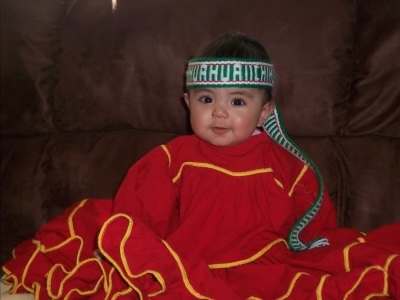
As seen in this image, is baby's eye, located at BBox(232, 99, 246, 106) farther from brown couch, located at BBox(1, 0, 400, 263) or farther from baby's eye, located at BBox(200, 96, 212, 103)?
brown couch, located at BBox(1, 0, 400, 263)

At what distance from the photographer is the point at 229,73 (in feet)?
4.19

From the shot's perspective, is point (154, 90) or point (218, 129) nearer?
point (218, 129)

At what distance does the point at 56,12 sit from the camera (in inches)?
68.9

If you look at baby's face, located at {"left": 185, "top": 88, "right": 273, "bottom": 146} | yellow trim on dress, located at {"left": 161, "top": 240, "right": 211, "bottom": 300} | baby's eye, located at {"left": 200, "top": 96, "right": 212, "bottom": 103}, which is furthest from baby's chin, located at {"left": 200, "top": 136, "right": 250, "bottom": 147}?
yellow trim on dress, located at {"left": 161, "top": 240, "right": 211, "bottom": 300}

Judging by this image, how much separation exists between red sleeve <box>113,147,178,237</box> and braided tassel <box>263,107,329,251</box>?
1.04 ft

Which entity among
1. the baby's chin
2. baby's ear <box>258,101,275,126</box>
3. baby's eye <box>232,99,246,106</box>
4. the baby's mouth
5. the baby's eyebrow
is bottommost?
the baby's chin

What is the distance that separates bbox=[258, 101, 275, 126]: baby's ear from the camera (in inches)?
54.8

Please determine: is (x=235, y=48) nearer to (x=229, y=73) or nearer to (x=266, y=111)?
(x=229, y=73)

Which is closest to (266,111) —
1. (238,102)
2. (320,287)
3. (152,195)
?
(238,102)

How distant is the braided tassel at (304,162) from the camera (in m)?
1.34

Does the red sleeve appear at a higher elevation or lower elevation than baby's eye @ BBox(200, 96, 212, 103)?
lower

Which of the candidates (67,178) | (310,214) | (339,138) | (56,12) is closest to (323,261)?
(310,214)

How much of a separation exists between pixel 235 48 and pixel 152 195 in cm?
46

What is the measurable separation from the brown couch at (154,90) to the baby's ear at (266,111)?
0.09m
